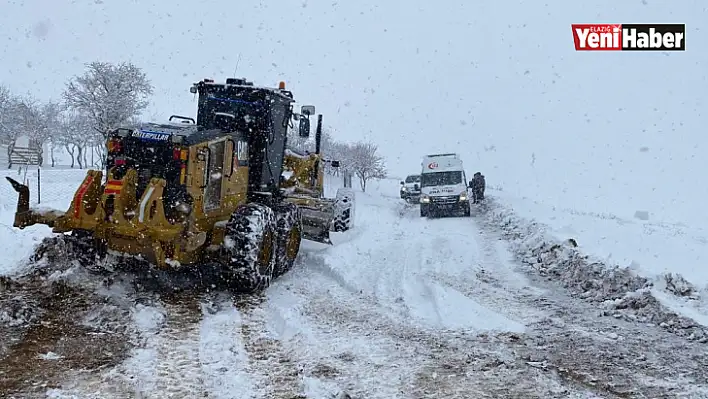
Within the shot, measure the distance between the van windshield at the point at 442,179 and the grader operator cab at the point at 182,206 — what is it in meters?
15.1

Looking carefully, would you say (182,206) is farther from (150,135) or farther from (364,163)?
(364,163)

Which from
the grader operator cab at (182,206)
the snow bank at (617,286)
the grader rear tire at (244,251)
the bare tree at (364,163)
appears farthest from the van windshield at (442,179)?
the bare tree at (364,163)

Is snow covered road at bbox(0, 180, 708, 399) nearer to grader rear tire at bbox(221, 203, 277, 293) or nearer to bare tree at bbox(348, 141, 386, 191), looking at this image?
grader rear tire at bbox(221, 203, 277, 293)

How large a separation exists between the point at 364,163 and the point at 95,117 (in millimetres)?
25855

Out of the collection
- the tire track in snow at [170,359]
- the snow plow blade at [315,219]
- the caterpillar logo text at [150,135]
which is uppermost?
the caterpillar logo text at [150,135]

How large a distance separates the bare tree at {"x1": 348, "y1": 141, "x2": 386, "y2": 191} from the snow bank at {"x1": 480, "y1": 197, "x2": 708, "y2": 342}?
139 ft

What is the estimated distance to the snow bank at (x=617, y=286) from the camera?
662 cm

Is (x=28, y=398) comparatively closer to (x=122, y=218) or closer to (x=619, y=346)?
(x=122, y=218)

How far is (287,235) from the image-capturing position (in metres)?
9.20

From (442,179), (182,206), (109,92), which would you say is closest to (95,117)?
(109,92)

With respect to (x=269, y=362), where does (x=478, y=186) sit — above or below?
above

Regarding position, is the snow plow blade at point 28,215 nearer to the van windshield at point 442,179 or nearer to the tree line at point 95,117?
the tree line at point 95,117

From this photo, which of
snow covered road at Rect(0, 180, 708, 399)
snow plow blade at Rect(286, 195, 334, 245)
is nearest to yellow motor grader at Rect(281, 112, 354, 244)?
snow plow blade at Rect(286, 195, 334, 245)

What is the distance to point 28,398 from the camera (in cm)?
416
